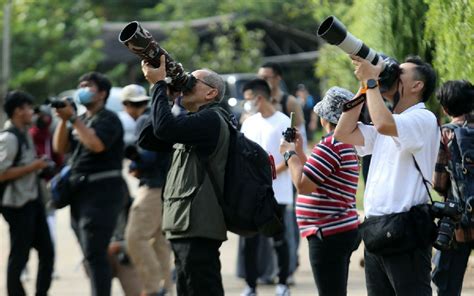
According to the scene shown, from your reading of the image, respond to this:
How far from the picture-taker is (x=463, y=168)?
22.3 feet

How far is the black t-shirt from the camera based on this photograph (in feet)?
28.5

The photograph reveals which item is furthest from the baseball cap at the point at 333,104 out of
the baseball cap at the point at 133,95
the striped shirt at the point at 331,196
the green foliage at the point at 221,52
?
the green foliage at the point at 221,52

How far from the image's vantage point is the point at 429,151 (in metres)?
5.98

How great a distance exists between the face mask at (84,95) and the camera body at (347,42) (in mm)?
3420

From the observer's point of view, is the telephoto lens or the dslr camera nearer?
the telephoto lens

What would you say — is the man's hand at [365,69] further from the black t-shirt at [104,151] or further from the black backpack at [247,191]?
the black t-shirt at [104,151]

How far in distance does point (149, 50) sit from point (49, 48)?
1146 inches

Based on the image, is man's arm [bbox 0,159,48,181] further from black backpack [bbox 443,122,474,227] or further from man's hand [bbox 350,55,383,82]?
man's hand [bbox 350,55,383,82]

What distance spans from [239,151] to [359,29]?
14.3 ft

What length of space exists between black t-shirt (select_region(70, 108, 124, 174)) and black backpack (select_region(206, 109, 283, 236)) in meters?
2.26

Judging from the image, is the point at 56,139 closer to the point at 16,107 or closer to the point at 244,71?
the point at 16,107

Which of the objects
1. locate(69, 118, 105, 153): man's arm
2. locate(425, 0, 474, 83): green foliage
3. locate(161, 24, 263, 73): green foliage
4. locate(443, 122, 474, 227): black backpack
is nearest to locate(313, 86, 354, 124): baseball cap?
locate(443, 122, 474, 227): black backpack

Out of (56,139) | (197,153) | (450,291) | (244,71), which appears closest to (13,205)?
(56,139)

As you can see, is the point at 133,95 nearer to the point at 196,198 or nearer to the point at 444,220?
the point at 196,198
